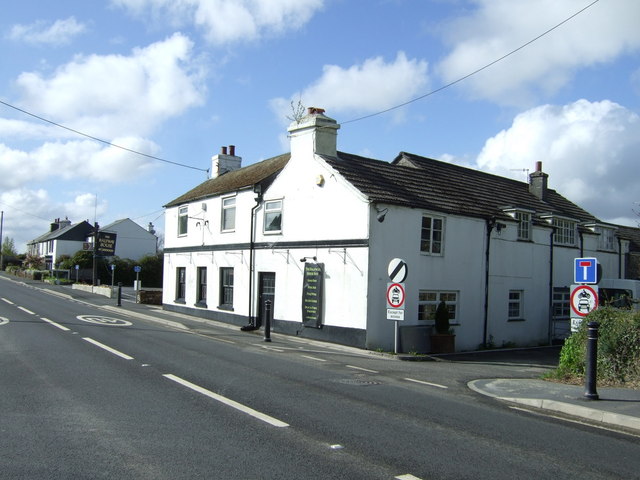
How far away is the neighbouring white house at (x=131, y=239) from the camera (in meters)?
76.8

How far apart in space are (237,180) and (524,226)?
12609 mm

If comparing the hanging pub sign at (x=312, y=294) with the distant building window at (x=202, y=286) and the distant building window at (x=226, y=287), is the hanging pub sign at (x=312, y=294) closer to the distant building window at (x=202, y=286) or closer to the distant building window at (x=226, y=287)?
the distant building window at (x=226, y=287)

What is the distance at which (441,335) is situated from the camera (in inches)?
704

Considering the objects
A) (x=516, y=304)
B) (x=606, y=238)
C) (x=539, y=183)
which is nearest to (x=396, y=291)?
(x=516, y=304)

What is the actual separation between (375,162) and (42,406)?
15.7m

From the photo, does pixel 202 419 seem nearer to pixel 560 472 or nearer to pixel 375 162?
pixel 560 472

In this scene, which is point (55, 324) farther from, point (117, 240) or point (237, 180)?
point (117, 240)

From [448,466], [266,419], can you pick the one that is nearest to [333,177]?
[266,419]

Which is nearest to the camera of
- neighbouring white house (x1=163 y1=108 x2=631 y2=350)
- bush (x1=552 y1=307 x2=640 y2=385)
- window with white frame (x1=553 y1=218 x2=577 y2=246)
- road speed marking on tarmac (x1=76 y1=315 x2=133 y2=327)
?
bush (x1=552 y1=307 x2=640 y2=385)

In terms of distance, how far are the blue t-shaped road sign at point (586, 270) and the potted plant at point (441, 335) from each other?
691 cm

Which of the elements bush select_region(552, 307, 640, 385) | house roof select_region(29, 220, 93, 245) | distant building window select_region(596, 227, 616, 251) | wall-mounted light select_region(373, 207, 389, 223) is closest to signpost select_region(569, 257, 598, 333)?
bush select_region(552, 307, 640, 385)

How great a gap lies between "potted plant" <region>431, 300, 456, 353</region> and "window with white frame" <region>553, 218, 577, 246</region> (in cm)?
912

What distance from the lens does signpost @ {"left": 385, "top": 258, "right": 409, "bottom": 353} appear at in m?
15.8

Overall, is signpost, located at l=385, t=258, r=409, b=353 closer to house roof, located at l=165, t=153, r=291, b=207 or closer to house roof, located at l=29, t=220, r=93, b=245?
house roof, located at l=165, t=153, r=291, b=207
